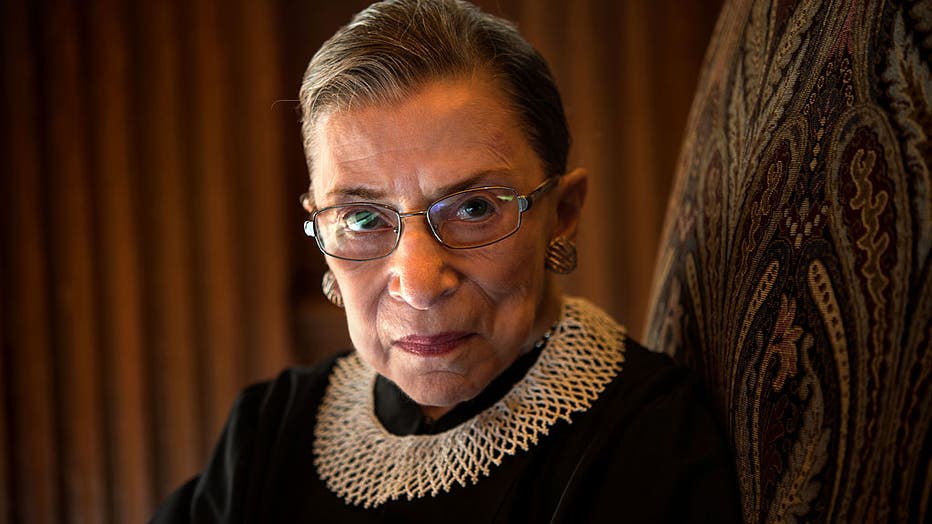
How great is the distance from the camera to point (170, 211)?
2.75 metres

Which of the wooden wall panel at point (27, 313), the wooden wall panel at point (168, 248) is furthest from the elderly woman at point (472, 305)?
the wooden wall panel at point (27, 313)

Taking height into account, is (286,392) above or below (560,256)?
below

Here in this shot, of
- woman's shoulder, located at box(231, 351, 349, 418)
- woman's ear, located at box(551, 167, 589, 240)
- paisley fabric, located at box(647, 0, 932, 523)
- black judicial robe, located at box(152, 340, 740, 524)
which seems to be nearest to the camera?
paisley fabric, located at box(647, 0, 932, 523)

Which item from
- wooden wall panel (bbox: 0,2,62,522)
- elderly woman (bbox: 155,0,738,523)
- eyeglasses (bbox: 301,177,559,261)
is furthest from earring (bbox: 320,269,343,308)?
wooden wall panel (bbox: 0,2,62,522)

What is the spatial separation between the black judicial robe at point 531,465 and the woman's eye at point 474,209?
270 millimetres

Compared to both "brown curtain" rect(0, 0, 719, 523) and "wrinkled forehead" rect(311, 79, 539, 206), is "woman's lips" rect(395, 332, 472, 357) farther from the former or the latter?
"brown curtain" rect(0, 0, 719, 523)

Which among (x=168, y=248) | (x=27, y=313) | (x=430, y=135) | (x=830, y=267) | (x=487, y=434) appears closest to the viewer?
(x=830, y=267)

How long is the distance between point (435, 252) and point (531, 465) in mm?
318

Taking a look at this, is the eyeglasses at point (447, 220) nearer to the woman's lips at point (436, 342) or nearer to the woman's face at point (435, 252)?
the woman's face at point (435, 252)

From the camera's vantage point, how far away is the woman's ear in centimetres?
120

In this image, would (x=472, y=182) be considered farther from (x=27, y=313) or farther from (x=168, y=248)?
(x=27, y=313)

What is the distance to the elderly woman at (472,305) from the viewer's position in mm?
1019

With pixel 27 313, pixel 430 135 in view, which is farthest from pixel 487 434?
pixel 27 313

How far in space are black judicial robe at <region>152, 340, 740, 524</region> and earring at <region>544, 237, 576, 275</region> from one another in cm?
14
